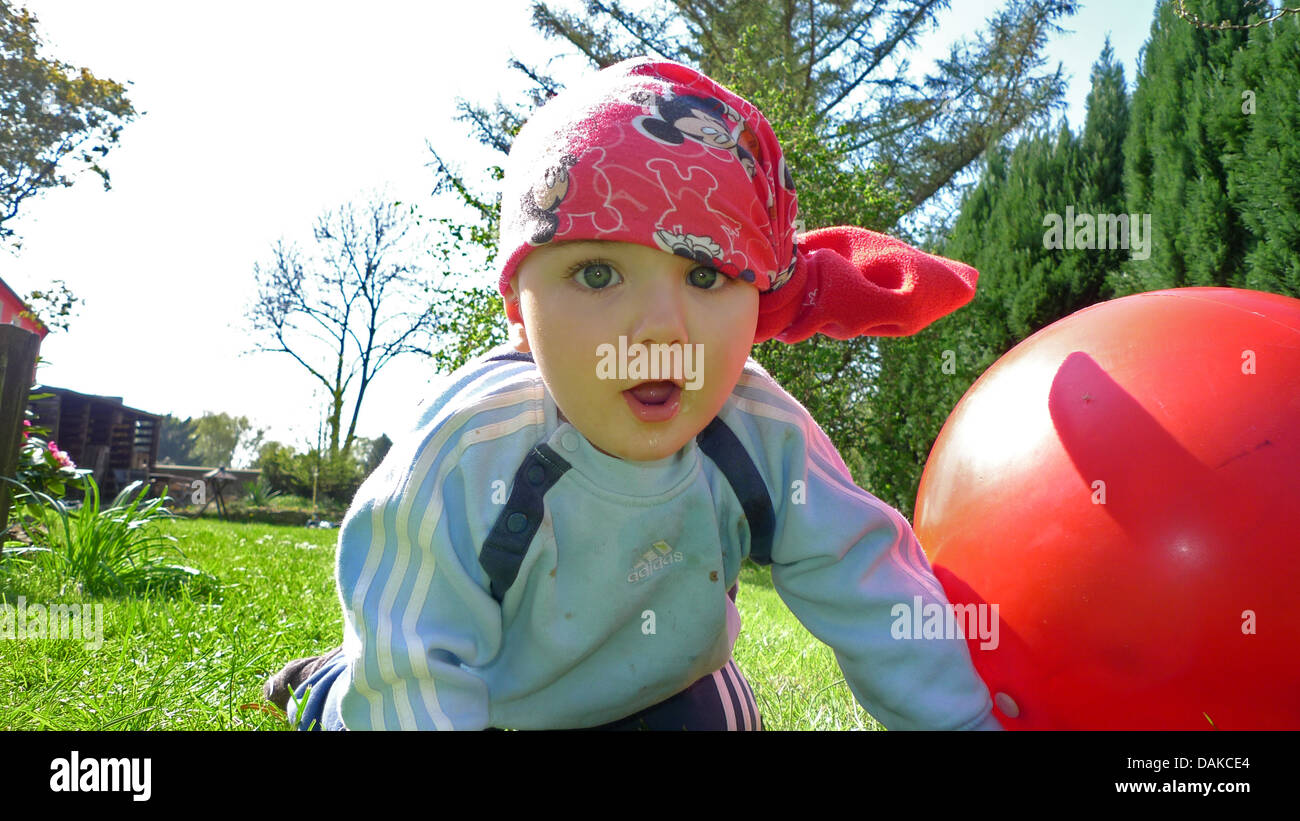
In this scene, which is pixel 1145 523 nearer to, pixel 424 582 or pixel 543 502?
pixel 543 502

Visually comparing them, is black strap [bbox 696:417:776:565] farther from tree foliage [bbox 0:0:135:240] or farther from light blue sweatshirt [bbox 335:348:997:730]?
tree foliage [bbox 0:0:135:240]

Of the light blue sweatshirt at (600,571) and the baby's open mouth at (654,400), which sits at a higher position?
the baby's open mouth at (654,400)

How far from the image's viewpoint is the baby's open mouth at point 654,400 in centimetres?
171

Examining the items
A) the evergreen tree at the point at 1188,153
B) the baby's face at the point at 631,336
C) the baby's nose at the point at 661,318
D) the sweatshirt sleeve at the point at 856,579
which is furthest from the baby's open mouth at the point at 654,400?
the evergreen tree at the point at 1188,153

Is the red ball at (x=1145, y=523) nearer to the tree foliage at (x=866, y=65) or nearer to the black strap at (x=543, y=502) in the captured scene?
the black strap at (x=543, y=502)

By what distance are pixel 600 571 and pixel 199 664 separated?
5.55 ft

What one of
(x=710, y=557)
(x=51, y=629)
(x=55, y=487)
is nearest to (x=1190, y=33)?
(x=710, y=557)

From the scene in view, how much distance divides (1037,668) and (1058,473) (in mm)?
409

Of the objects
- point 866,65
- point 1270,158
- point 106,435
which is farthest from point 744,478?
point 106,435

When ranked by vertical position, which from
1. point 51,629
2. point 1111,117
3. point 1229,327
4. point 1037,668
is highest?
point 1111,117

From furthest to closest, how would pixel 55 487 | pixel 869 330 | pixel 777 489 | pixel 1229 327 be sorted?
1. pixel 55 487
2. pixel 869 330
3. pixel 777 489
4. pixel 1229 327

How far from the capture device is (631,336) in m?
1.61
